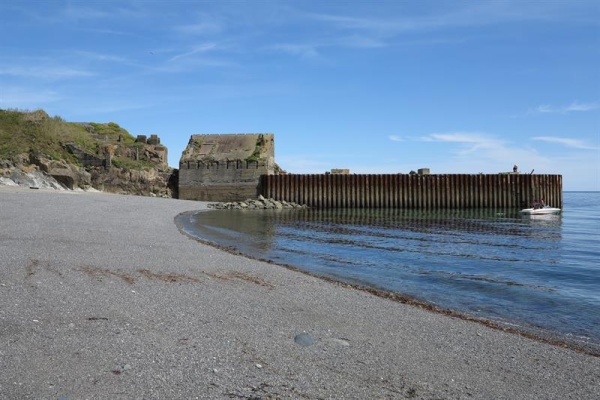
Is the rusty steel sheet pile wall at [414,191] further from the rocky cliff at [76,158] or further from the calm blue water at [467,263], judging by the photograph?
the calm blue water at [467,263]

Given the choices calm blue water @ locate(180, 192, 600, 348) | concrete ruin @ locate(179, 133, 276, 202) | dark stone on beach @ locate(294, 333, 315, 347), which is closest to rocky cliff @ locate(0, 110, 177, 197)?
concrete ruin @ locate(179, 133, 276, 202)

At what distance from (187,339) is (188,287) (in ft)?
7.87

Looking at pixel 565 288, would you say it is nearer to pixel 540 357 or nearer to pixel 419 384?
pixel 540 357

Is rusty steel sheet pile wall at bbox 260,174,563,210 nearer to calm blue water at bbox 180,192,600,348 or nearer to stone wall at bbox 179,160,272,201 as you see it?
stone wall at bbox 179,160,272,201

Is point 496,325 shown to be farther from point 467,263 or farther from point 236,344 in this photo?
point 467,263

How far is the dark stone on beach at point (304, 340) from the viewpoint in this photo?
4.80 m

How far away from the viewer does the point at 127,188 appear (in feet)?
123

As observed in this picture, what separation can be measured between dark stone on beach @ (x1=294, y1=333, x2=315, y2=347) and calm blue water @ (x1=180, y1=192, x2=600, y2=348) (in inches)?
124

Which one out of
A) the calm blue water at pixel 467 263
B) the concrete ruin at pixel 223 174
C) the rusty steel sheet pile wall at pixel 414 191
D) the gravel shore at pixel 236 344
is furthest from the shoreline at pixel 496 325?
the concrete ruin at pixel 223 174

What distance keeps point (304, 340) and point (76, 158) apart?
35.8 metres

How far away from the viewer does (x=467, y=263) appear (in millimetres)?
11781

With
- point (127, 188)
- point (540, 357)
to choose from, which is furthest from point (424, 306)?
point (127, 188)

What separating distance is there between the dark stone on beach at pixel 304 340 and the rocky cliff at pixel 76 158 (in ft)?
88.1

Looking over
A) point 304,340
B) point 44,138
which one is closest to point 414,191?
point 44,138
